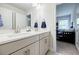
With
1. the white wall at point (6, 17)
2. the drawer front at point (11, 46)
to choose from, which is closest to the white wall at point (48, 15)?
the white wall at point (6, 17)

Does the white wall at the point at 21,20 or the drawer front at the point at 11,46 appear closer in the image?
the drawer front at the point at 11,46

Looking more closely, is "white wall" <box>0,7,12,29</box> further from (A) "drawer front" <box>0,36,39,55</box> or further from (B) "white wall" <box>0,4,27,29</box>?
(A) "drawer front" <box>0,36,39,55</box>

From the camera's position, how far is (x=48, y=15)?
1.99 m

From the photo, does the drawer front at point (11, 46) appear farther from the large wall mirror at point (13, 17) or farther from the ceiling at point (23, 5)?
the ceiling at point (23, 5)

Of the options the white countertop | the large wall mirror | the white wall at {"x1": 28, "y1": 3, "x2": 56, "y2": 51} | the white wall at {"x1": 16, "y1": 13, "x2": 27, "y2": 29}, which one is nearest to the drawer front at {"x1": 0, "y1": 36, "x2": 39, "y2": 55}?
the white countertop

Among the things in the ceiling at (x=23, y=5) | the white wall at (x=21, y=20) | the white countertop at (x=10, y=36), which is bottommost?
the white countertop at (x=10, y=36)

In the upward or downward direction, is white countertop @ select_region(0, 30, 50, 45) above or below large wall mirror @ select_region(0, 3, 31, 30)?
below

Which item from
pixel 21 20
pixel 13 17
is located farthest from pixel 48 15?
pixel 13 17

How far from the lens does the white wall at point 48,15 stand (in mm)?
1755

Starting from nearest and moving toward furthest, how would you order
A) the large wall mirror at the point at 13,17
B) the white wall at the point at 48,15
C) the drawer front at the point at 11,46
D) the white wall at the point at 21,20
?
the drawer front at the point at 11,46 < the large wall mirror at the point at 13,17 < the white wall at the point at 21,20 < the white wall at the point at 48,15

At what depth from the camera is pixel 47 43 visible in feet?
7.14

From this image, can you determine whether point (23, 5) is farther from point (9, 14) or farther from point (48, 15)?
point (48, 15)

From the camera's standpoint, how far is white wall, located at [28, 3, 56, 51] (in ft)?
5.76
